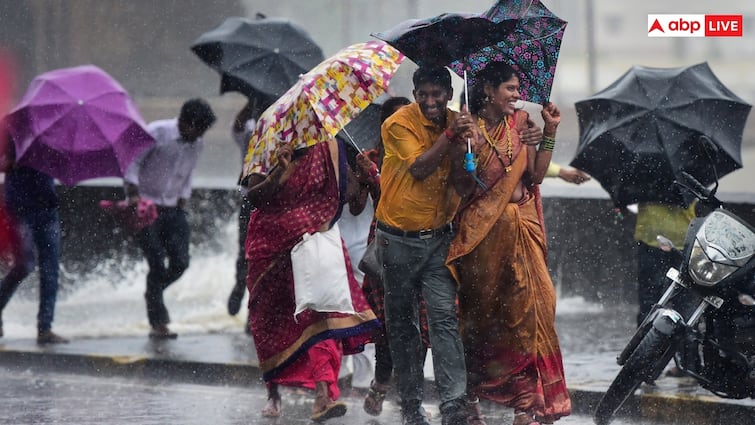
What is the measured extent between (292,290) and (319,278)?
0.29 metres

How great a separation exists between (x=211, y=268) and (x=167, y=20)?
780 inches

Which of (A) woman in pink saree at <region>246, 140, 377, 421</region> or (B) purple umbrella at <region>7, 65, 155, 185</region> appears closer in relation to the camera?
(A) woman in pink saree at <region>246, 140, 377, 421</region>

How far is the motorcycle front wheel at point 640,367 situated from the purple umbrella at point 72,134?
4252 millimetres

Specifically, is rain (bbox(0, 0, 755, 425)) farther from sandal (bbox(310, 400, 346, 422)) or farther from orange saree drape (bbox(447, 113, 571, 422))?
orange saree drape (bbox(447, 113, 571, 422))

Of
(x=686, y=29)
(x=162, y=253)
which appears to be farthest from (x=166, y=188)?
(x=686, y=29)

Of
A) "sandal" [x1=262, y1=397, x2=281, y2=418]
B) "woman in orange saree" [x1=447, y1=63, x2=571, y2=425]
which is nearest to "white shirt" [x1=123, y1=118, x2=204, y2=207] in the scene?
"sandal" [x1=262, y1=397, x2=281, y2=418]

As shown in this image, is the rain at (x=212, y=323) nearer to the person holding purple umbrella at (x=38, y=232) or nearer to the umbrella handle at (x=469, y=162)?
the person holding purple umbrella at (x=38, y=232)

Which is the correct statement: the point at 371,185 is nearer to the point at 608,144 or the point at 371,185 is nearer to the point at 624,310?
the point at 608,144

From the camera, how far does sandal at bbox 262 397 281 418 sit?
7512mm

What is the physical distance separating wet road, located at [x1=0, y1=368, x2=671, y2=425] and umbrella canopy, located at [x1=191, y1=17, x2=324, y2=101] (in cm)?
200

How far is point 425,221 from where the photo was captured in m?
6.42

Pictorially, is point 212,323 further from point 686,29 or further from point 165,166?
point 686,29

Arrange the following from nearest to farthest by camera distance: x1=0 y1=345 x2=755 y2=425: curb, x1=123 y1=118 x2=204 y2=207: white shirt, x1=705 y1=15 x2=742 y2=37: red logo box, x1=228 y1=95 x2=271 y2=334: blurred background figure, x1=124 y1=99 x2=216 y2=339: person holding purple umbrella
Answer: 1. x1=0 y1=345 x2=755 y2=425: curb
2. x1=228 y1=95 x2=271 y2=334: blurred background figure
3. x1=124 y1=99 x2=216 y2=339: person holding purple umbrella
4. x1=123 y1=118 x2=204 y2=207: white shirt
5. x1=705 y1=15 x2=742 y2=37: red logo box

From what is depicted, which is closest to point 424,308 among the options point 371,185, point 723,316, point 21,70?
point 371,185
